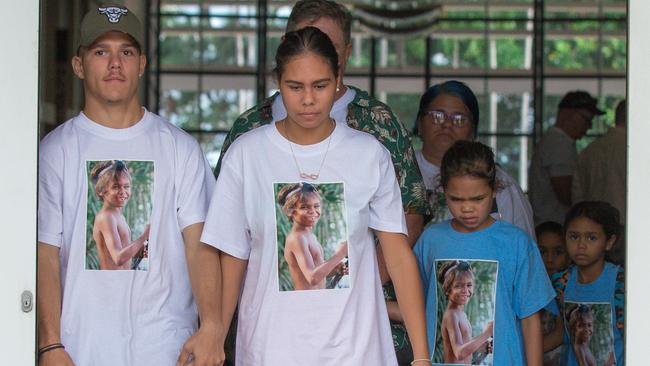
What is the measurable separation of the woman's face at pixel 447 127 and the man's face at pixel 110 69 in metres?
1.61

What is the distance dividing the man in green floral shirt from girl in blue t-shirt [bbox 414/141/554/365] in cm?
16

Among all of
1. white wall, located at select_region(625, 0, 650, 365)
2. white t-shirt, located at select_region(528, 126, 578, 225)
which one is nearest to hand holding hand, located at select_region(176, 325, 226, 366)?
white wall, located at select_region(625, 0, 650, 365)

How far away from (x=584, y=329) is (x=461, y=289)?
791mm

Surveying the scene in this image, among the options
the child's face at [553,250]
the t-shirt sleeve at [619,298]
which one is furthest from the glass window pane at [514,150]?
the t-shirt sleeve at [619,298]

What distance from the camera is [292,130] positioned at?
3.23m

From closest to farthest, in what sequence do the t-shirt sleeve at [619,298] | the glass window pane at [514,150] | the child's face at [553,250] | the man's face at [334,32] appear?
the man's face at [334,32], the t-shirt sleeve at [619,298], the child's face at [553,250], the glass window pane at [514,150]

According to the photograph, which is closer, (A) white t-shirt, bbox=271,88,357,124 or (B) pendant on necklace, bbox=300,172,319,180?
(B) pendant on necklace, bbox=300,172,319,180

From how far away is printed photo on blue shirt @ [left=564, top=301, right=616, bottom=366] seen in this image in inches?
170

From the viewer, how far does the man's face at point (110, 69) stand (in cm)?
327

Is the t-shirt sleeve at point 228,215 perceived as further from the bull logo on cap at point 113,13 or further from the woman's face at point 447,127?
the woman's face at point 447,127

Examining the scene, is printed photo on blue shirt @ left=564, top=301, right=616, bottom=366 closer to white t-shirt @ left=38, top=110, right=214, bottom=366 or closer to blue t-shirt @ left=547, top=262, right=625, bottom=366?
blue t-shirt @ left=547, top=262, right=625, bottom=366

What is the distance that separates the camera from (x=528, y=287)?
3.83 metres

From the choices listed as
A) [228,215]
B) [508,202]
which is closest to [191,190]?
[228,215]

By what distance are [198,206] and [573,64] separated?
481 inches
